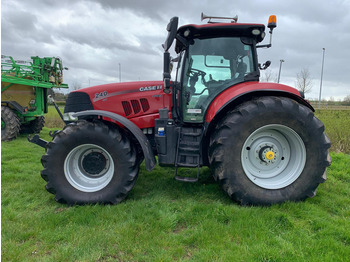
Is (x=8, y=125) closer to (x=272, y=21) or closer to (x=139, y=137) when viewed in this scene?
(x=139, y=137)

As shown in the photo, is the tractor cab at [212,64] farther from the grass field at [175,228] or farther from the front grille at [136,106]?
the grass field at [175,228]

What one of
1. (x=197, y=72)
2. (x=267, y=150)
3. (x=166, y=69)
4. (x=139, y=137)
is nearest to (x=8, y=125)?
(x=139, y=137)

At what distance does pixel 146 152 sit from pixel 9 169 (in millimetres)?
3221

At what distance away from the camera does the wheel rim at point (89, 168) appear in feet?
10.6

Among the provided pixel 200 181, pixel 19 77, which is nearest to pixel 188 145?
pixel 200 181

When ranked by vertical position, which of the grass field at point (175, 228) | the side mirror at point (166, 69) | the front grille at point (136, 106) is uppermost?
the side mirror at point (166, 69)

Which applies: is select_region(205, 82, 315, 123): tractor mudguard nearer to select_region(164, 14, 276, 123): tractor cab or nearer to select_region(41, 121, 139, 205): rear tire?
select_region(164, 14, 276, 123): tractor cab

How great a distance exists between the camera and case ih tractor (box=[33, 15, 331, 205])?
118 inches

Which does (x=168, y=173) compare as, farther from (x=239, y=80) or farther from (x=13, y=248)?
(x=13, y=248)

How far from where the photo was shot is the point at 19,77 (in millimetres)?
8695

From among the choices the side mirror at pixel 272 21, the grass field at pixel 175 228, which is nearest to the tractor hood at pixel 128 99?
the grass field at pixel 175 228

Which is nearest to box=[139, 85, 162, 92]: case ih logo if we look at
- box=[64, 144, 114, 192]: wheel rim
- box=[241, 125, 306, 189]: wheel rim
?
box=[64, 144, 114, 192]: wheel rim

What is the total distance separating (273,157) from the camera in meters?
3.12

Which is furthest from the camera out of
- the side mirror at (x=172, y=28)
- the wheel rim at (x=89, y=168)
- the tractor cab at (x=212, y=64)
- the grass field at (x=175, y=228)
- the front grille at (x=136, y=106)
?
the front grille at (x=136, y=106)
